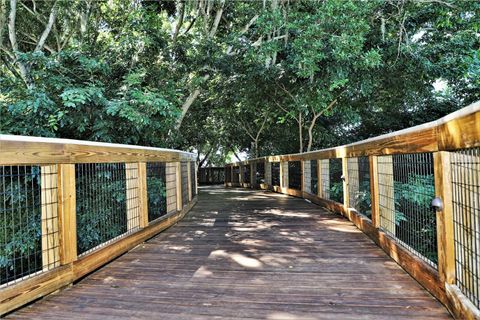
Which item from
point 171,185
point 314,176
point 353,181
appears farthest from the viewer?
point 314,176

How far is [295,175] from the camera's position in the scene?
7.60 m

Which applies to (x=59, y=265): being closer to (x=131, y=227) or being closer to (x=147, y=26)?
(x=131, y=227)

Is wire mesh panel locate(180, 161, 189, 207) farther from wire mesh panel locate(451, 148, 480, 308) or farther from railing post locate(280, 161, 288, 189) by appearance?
wire mesh panel locate(451, 148, 480, 308)

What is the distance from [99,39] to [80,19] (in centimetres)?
55

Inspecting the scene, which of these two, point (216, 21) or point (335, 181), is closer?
point (335, 181)

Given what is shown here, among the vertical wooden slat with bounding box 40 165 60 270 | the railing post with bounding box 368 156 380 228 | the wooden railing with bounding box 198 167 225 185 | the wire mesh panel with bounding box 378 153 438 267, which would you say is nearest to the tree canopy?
the vertical wooden slat with bounding box 40 165 60 270

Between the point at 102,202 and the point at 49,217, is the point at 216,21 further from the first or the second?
the point at 49,217

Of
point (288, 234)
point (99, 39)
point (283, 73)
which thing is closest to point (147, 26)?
point (99, 39)

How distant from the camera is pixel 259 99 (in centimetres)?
916

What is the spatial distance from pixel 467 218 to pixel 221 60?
6258 mm

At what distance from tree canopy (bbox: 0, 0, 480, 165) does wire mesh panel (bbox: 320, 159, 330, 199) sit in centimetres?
170

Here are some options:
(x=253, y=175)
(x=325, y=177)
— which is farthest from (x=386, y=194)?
(x=253, y=175)

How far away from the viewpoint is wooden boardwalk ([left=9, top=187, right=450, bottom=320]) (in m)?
1.82

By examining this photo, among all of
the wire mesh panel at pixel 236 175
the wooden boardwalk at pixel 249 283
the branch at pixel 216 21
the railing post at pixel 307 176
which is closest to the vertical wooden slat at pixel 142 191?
the wooden boardwalk at pixel 249 283
